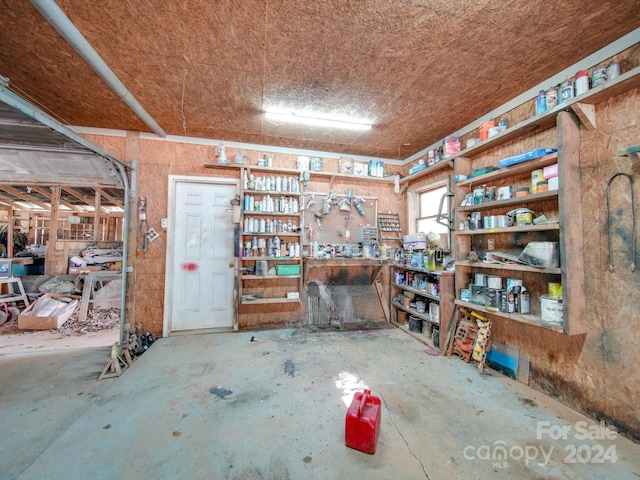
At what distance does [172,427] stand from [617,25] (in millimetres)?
4275

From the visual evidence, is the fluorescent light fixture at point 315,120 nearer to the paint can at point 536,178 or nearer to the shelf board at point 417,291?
the paint can at point 536,178

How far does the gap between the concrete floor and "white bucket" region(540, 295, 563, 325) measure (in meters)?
0.74

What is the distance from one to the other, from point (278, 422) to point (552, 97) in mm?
3520

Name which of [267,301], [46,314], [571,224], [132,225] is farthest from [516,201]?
[46,314]

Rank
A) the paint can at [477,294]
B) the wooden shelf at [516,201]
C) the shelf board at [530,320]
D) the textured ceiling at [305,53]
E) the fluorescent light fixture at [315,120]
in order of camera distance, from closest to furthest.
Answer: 1. the textured ceiling at [305,53]
2. the shelf board at [530,320]
3. the wooden shelf at [516,201]
4. the paint can at [477,294]
5. the fluorescent light fixture at [315,120]

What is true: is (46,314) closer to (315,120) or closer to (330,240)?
(330,240)

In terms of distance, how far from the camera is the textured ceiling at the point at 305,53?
5.23 feet

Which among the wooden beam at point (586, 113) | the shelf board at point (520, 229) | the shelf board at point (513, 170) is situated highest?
the wooden beam at point (586, 113)

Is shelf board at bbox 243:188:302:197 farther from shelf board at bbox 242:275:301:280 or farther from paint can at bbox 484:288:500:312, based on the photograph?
paint can at bbox 484:288:500:312

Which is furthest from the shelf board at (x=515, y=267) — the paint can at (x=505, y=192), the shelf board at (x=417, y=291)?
the paint can at (x=505, y=192)

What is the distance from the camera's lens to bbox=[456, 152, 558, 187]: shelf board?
208cm

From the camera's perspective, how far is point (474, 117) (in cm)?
295

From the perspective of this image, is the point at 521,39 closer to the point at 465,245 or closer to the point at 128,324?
the point at 465,245

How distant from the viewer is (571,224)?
193 centimetres
